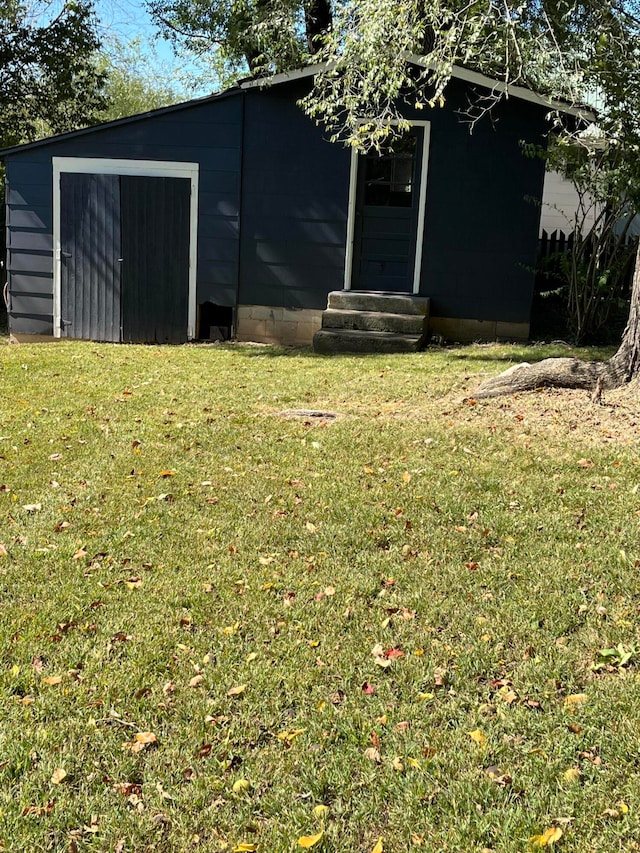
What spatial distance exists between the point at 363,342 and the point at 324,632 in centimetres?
719

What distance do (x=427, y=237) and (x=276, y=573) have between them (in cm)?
809

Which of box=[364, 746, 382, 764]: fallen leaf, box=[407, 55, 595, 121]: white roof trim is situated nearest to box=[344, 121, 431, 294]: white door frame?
box=[407, 55, 595, 121]: white roof trim

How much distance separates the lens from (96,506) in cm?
470

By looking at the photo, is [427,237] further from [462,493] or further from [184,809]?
[184,809]

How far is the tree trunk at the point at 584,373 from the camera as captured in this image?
626 centimetres

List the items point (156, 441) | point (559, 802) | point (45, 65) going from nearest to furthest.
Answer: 1. point (559, 802)
2. point (156, 441)
3. point (45, 65)

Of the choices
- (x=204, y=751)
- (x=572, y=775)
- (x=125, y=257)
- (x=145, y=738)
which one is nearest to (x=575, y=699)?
(x=572, y=775)

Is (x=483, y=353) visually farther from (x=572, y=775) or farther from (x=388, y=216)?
(x=572, y=775)

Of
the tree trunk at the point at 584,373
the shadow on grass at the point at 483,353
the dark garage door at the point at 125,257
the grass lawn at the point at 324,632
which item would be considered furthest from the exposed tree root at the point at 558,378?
the dark garage door at the point at 125,257

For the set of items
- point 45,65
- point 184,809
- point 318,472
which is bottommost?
point 184,809

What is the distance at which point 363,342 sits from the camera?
10.3 metres

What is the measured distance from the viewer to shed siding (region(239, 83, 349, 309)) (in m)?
11.1

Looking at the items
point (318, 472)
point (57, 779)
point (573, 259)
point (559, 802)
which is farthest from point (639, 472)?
point (573, 259)

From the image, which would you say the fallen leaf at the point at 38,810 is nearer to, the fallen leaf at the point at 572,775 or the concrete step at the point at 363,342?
the fallen leaf at the point at 572,775
